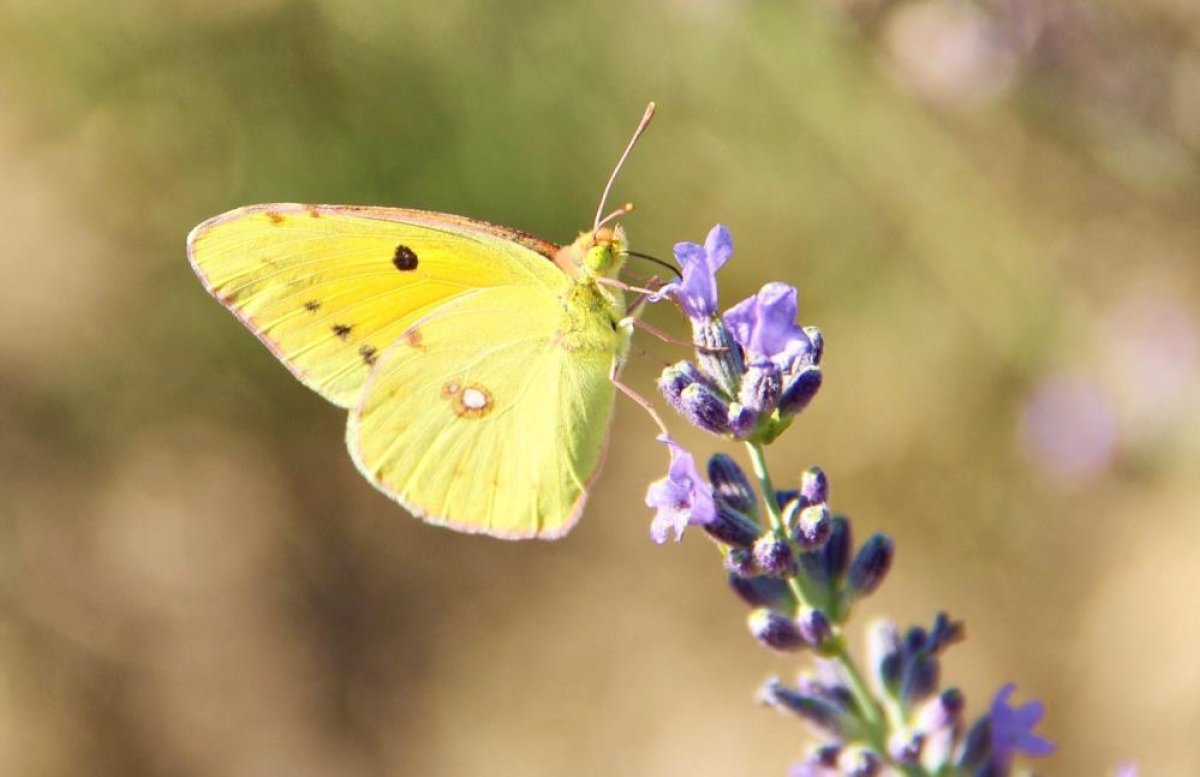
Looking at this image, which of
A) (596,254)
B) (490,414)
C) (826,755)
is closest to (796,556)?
(826,755)

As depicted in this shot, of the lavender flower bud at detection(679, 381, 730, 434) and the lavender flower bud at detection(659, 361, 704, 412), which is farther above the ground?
the lavender flower bud at detection(659, 361, 704, 412)

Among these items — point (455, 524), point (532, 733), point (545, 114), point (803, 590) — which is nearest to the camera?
point (803, 590)

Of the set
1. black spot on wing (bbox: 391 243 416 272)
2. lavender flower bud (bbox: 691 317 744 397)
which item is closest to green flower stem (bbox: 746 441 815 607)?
lavender flower bud (bbox: 691 317 744 397)

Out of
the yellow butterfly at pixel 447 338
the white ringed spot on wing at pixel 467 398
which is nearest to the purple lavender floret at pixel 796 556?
the yellow butterfly at pixel 447 338

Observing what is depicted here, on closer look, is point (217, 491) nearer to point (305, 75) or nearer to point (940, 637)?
point (305, 75)

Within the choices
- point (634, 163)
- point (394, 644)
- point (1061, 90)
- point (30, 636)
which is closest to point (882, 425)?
point (634, 163)

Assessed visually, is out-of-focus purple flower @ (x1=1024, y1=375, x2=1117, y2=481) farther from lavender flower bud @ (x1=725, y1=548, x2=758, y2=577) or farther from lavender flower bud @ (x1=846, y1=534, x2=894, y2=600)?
Result: lavender flower bud @ (x1=725, y1=548, x2=758, y2=577)
